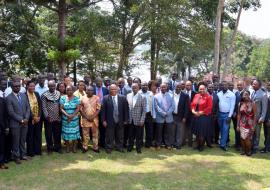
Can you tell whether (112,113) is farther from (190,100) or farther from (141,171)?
(190,100)

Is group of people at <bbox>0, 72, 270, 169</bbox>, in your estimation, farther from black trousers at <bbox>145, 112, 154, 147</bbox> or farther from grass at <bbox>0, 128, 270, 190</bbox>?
grass at <bbox>0, 128, 270, 190</bbox>

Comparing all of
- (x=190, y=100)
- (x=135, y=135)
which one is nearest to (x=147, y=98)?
(x=135, y=135)

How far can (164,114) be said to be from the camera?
10.6 metres

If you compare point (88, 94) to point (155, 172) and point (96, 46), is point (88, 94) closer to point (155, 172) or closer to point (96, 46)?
point (155, 172)

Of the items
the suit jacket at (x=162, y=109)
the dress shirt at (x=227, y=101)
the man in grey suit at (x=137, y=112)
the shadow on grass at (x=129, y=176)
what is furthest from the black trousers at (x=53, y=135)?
the dress shirt at (x=227, y=101)

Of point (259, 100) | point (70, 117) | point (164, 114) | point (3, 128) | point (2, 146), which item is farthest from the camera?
point (164, 114)

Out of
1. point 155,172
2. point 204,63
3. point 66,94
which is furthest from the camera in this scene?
point 204,63

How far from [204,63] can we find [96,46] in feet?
116

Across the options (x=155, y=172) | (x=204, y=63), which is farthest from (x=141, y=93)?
(x=204, y=63)

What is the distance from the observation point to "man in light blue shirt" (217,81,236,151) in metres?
10.7

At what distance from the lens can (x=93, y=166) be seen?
29.2 feet

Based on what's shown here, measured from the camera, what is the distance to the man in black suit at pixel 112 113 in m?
10.1

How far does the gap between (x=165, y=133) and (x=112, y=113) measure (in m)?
1.75

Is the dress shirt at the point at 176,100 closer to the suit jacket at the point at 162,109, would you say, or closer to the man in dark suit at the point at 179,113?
the man in dark suit at the point at 179,113
